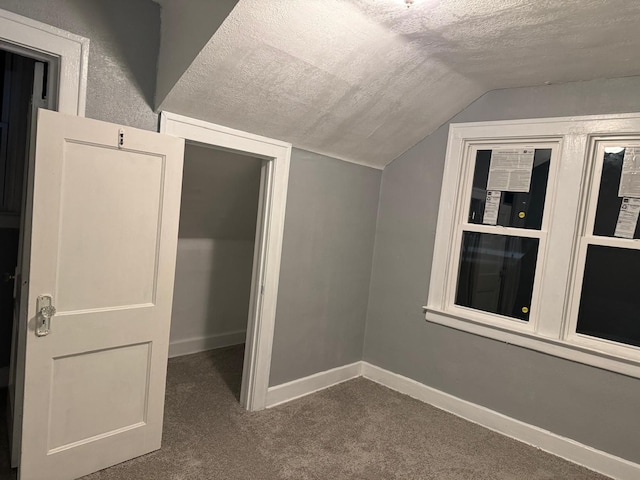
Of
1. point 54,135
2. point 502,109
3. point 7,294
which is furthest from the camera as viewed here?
point 502,109

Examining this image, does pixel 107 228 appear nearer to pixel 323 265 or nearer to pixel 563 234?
pixel 323 265

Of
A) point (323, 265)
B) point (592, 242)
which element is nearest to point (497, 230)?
point (592, 242)

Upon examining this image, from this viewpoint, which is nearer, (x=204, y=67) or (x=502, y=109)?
(x=204, y=67)

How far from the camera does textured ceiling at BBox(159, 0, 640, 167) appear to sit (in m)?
1.83

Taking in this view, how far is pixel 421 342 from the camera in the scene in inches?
131

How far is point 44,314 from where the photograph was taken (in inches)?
71.8

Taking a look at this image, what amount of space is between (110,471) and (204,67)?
212 centimetres

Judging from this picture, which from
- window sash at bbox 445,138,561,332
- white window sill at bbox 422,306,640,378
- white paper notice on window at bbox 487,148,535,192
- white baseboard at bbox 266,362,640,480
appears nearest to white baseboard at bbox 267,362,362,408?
white baseboard at bbox 266,362,640,480

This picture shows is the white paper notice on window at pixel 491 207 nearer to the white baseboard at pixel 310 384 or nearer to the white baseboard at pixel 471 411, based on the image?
the white baseboard at pixel 471 411

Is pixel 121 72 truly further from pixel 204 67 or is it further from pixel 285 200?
pixel 285 200

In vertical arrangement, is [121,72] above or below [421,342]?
above

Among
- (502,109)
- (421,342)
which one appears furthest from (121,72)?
(421,342)

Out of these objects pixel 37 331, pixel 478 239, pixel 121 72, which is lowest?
pixel 37 331

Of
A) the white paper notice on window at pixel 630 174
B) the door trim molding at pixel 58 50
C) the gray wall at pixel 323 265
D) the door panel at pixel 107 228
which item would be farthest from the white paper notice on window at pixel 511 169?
the door trim molding at pixel 58 50
